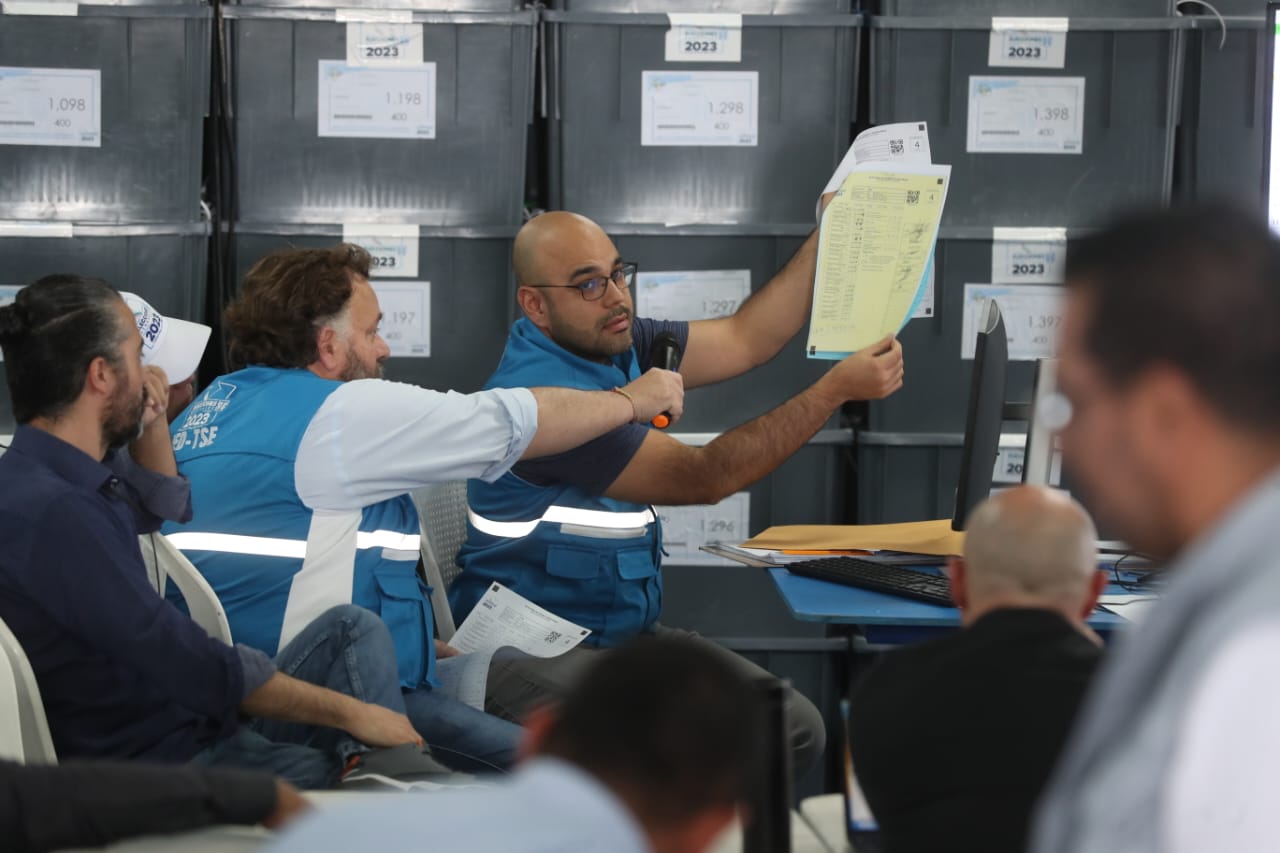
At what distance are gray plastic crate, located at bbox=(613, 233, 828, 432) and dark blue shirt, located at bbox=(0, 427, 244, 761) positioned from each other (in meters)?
1.50

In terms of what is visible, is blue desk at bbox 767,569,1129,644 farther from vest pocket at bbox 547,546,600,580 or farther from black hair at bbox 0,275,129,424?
black hair at bbox 0,275,129,424

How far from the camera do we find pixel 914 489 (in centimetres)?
304

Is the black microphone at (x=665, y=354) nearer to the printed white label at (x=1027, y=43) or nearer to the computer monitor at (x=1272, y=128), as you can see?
the printed white label at (x=1027, y=43)

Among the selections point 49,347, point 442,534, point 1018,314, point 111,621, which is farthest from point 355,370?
point 1018,314

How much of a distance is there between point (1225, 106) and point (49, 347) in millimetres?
2511

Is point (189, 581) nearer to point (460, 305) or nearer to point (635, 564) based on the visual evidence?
point (635, 564)

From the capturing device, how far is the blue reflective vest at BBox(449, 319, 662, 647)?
7.79 feet

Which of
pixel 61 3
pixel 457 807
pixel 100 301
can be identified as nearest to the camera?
pixel 457 807

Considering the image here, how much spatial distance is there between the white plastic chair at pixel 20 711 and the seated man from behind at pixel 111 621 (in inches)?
3.1

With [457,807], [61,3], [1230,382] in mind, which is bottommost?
[457,807]

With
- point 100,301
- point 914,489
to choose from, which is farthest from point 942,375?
point 100,301

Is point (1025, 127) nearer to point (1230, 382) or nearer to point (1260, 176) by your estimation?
point (1260, 176)

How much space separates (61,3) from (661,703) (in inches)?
105

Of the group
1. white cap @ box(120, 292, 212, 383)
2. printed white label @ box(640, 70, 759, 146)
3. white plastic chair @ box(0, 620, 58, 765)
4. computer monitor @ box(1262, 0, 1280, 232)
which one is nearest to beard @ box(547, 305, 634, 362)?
printed white label @ box(640, 70, 759, 146)
